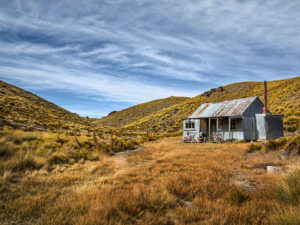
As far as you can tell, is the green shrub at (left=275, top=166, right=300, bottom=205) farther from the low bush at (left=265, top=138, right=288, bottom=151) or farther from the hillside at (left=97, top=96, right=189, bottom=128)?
the hillside at (left=97, top=96, right=189, bottom=128)

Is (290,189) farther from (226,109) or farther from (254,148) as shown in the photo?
(226,109)

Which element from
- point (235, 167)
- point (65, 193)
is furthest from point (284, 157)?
point (65, 193)

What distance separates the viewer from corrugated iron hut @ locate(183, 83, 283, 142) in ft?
58.8

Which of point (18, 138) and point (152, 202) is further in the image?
point (18, 138)

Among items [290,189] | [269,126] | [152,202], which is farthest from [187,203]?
[269,126]

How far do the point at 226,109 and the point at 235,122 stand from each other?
215 centimetres

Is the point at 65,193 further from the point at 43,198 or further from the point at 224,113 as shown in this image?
the point at 224,113

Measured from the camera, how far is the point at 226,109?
21109 mm

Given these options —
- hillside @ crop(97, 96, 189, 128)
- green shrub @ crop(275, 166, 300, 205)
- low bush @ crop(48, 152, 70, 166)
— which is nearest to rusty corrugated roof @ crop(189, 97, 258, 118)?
green shrub @ crop(275, 166, 300, 205)

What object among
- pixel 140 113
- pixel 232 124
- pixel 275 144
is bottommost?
pixel 275 144

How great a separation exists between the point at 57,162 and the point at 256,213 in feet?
25.7

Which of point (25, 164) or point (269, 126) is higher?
A: point (269, 126)

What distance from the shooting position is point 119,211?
126 inches

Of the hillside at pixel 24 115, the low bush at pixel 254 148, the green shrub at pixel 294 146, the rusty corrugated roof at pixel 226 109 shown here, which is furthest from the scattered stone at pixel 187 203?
the rusty corrugated roof at pixel 226 109
